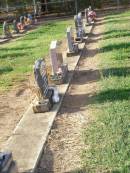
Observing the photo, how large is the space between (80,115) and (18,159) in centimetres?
208

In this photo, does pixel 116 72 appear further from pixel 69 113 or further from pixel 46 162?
pixel 46 162

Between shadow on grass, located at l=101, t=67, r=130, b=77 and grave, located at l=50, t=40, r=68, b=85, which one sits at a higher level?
grave, located at l=50, t=40, r=68, b=85

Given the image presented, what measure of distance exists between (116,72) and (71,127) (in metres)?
3.77

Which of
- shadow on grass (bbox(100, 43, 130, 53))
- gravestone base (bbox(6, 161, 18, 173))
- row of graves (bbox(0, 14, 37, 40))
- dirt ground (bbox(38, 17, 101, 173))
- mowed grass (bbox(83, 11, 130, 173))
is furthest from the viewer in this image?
row of graves (bbox(0, 14, 37, 40))

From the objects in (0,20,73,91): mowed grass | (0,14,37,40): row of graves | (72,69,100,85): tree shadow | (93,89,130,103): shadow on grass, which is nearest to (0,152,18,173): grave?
(93,89,130,103): shadow on grass

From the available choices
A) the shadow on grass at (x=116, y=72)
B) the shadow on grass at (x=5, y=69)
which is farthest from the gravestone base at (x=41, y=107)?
the shadow on grass at (x=5, y=69)

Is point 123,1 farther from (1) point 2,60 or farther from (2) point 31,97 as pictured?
(2) point 31,97

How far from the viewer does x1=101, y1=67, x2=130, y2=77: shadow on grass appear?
11.2 meters

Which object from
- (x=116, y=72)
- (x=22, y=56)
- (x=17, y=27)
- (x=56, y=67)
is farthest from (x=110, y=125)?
(x=17, y=27)

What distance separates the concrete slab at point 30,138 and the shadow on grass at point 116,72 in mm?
2133

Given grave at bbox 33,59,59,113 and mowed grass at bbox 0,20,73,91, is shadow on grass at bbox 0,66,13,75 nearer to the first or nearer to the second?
mowed grass at bbox 0,20,73,91

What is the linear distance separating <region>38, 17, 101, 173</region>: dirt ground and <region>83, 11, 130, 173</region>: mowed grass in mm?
150

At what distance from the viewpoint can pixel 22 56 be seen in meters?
16.9

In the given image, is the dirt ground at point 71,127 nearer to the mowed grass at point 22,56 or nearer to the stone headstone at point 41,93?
the stone headstone at point 41,93
